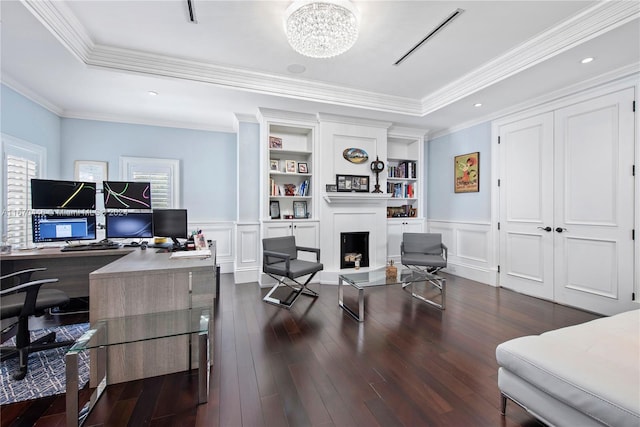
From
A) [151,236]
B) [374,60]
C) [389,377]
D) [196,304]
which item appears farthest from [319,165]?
[389,377]

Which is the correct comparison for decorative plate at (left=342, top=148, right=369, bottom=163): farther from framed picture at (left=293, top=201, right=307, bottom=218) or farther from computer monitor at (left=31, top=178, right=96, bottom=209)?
computer monitor at (left=31, top=178, right=96, bottom=209)

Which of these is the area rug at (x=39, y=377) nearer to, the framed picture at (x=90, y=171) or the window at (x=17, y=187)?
the window at (x=17, y=187)

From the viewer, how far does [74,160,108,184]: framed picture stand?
4332 millimetres

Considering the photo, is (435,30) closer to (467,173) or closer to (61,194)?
(467,173)

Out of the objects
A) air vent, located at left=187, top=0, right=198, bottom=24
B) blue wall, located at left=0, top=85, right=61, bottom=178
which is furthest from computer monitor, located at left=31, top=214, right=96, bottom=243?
air vent, located at left=187, top=0, right=198, bottom=24

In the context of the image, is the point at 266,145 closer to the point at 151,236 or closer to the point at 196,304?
the point at 151,236

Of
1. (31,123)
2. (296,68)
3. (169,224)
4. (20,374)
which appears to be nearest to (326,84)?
(296,68)

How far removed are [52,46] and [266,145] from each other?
2405mm

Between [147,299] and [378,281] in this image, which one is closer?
[147,299]

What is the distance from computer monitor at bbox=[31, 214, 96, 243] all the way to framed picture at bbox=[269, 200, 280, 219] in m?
2.24

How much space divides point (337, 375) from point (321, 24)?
2734mm

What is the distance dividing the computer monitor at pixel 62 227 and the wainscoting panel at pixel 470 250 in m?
5.43

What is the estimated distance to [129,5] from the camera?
2256mm

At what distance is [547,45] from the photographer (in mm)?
2635
